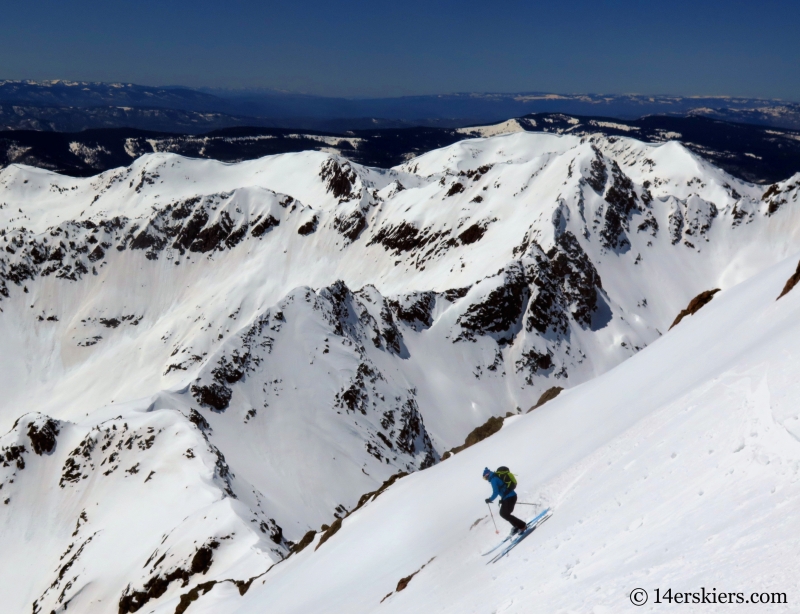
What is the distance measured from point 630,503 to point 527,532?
3.63 metres

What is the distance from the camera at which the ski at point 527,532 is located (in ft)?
46.1

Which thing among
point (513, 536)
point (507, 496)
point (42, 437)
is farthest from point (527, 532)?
point (42, 437)

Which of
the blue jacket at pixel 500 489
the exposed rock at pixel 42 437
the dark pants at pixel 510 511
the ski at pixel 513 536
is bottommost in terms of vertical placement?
the exposed rock at pixel 42 437

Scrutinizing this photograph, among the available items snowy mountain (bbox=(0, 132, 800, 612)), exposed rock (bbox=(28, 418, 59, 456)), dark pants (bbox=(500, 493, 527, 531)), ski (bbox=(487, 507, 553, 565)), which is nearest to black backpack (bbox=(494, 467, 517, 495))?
dark pants (bbox=(500, 493, 527, 531))

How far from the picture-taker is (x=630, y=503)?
11.8m

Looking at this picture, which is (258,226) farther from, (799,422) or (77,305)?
(799,422)

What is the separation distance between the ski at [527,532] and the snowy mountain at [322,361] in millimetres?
658

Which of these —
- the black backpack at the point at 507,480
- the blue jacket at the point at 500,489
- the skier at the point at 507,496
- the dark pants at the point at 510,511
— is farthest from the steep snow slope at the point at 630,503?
the black backpack at the point at 507,480

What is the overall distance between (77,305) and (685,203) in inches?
7449

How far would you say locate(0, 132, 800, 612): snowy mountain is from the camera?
2648 cm

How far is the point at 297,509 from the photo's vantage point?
190ft

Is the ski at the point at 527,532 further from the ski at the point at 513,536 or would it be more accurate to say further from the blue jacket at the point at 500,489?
the blue jacket at the point at 500,489

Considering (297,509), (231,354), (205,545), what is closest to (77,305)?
(231,354)

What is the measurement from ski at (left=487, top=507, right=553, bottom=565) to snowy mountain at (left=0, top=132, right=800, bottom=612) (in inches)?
25.9
